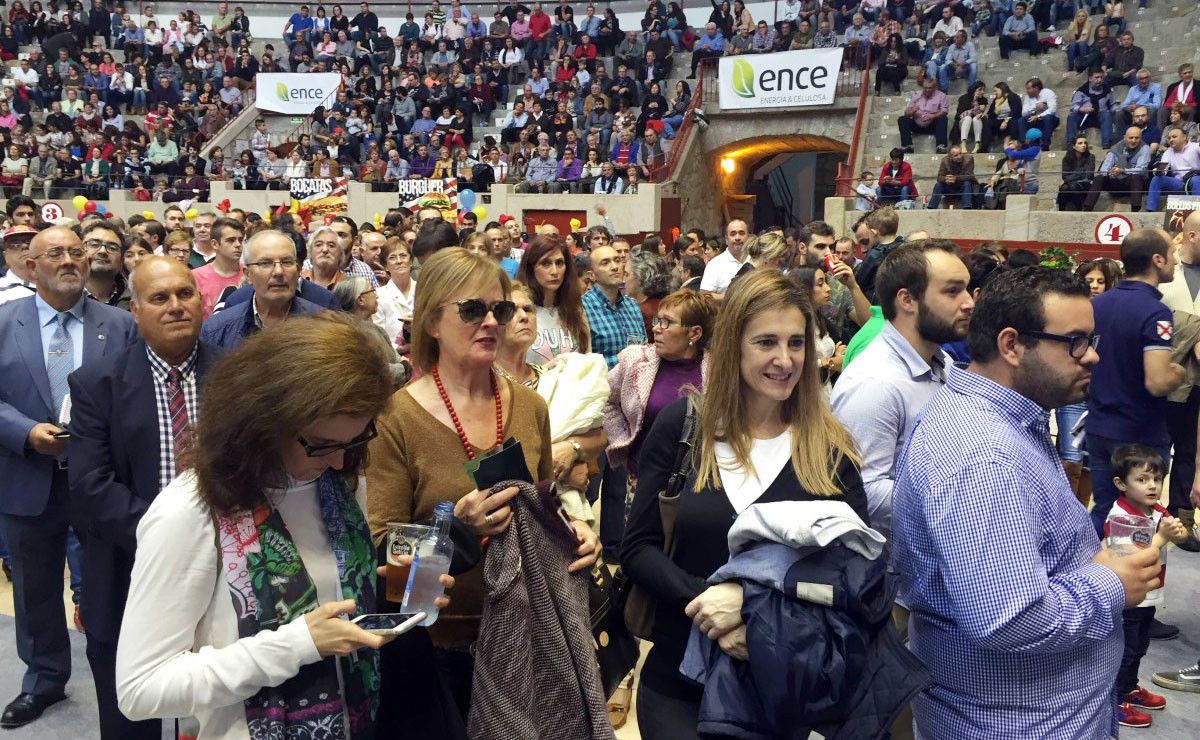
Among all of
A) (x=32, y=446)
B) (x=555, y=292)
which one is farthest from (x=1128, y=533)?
(x=32, y=446)

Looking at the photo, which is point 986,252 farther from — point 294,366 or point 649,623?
point 294,366

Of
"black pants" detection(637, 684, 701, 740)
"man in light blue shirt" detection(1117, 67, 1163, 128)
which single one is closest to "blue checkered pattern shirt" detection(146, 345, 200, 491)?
"black pants" detection(637, 684, 701, 740)

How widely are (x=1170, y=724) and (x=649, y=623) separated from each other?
2820mm

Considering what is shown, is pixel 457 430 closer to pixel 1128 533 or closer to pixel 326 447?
pixel 326 447

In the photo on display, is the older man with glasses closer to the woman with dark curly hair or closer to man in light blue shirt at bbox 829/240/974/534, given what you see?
the woman with dark curly hair

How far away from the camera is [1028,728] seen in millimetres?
2168

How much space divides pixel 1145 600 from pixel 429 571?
3.01 metres

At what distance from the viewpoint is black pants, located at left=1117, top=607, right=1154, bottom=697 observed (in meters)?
3.86

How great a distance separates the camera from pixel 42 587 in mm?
3930

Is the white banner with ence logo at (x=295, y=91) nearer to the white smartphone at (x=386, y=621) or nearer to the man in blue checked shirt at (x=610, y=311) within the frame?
the man in blue checked shirt at (x=610, y=311)

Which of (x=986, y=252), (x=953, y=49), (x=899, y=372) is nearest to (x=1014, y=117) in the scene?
(x=953, y=49)

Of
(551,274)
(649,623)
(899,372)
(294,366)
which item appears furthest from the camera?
(551,274)

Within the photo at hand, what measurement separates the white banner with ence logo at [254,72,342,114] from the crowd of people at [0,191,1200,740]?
79.9 ft

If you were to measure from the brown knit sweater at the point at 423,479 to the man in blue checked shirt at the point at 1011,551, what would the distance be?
1115 millimetres
